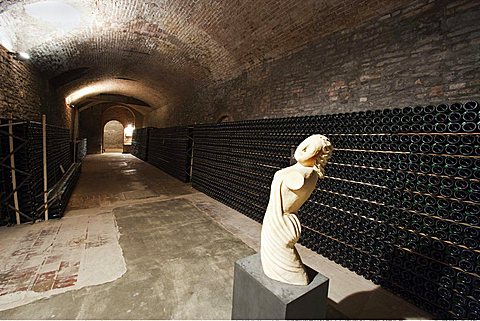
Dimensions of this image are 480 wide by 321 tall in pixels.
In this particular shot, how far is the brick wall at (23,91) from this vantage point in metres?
3.99

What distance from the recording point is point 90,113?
52.6 feet

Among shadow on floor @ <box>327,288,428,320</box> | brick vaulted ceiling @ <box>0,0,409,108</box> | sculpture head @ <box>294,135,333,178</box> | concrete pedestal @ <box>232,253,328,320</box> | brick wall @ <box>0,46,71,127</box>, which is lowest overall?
shadow on floor @ <box>327,288,428,320</box>

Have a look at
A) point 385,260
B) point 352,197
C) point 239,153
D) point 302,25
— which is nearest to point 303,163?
point 352,197

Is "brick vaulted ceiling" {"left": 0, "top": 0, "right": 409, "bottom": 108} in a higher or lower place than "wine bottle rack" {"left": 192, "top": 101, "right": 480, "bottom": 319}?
higher

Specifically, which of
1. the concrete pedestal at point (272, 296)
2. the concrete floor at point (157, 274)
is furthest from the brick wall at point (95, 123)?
the concrete pedestal at point (272, 296)

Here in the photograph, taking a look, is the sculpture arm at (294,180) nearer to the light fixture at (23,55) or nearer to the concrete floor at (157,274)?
the concrete floor at (157,274)

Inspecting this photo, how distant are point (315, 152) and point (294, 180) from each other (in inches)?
9.1

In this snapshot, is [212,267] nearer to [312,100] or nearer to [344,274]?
[344,274]

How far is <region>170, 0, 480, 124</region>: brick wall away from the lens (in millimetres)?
2459

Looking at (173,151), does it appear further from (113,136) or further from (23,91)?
(113,136)

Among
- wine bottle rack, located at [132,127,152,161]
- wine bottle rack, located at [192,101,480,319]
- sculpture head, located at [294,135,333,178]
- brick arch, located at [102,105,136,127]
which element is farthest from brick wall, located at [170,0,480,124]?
brick arch, located at [102,105,136,127]

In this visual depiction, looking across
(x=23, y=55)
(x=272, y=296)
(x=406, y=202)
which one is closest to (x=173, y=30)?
(x=23, y=55)

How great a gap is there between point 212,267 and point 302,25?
4.15m

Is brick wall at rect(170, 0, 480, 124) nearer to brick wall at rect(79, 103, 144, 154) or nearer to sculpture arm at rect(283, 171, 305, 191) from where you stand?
sculpture arm at rect(283, 171, 305, 191)
